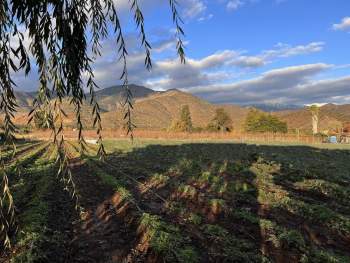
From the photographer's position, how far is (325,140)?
81.8 metres

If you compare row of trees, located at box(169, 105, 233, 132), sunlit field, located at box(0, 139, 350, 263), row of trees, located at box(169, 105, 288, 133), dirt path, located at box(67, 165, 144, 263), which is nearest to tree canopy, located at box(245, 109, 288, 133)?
row of trees, located at box(169, 105, 288, 133)

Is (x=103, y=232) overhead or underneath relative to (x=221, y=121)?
underneath

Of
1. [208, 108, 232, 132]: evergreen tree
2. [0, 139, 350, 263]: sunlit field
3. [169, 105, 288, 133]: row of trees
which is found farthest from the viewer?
[208, 108, 232, 132]: evergreen tree

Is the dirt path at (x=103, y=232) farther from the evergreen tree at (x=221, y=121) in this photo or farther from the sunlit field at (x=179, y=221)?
the evergreen tree at (x=221, y=121)

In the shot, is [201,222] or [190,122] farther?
[190,122]

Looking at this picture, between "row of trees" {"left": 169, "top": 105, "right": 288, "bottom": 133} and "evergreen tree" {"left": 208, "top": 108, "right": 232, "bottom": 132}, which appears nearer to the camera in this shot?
"row of trees" {"left": 169, "top": 105, "right": 288, "bottom": 133}

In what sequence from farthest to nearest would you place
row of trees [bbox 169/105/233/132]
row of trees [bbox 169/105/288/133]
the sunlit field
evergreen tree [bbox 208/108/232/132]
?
evergreen tree [bbox 208/108/232/132]
row of trees [bbox 169/105/288/133]
row of trees [bbox 169/105/233/132]
the sunlit field

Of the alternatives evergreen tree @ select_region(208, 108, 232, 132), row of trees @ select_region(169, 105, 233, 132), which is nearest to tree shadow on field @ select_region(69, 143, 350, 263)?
row of trees @ select_region(169, 105, 233, 132)

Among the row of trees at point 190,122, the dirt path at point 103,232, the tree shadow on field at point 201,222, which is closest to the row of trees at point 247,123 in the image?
the row of trees at point 190,122

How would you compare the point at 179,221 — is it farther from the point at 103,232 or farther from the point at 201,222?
the point at 103,232

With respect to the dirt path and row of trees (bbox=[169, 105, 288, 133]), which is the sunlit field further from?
row of trees (bbox=[169, 105, 288, 133])

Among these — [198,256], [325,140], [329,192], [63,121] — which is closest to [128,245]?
[198,256]

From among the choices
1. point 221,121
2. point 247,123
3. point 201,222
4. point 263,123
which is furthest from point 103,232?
point 247,123

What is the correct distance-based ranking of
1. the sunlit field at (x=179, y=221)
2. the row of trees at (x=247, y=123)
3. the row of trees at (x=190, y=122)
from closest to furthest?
the sunlit field at (x=179, y=221)
the row of trees at (x=190, y=122)
the row of trees at (x=247, y=123)
